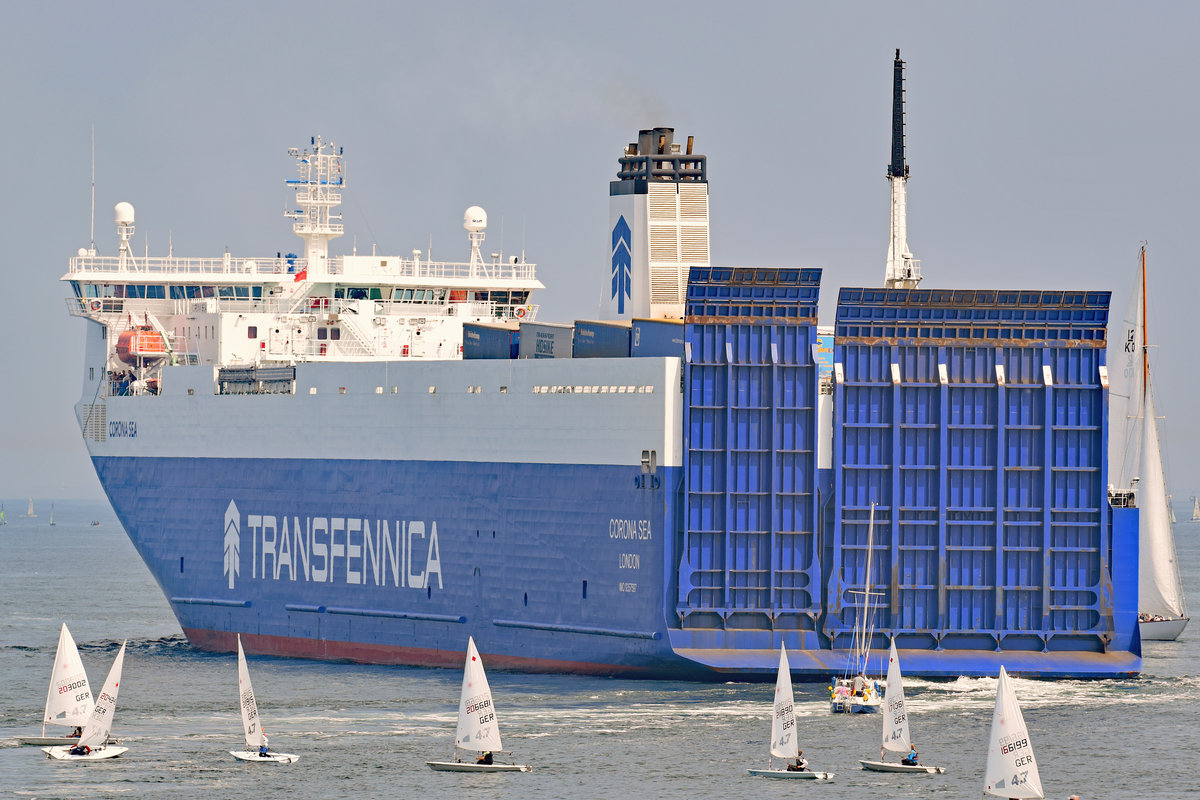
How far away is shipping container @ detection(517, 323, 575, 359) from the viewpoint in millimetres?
46938

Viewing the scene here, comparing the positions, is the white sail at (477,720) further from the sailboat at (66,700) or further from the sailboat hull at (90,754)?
the sailboat at (66,700)

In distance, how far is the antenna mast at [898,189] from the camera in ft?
181

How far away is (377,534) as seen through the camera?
4900 cm

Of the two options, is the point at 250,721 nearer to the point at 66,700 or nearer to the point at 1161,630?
the point at 66,700

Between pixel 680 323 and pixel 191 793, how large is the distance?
14.3 meters

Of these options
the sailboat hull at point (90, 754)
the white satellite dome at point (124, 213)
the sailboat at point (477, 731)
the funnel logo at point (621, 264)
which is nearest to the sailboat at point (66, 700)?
the sailboat hull at point (90, 754)

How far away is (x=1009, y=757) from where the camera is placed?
3381cm

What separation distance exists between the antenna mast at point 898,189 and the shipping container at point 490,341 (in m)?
11.6

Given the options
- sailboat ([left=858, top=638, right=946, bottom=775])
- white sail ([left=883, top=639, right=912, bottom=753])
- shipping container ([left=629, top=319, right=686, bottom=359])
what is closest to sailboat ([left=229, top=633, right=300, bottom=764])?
sailboat ([left=858, top=638, right=946, bottom=775])

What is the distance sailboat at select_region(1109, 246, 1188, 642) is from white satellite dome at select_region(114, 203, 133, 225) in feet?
91.1

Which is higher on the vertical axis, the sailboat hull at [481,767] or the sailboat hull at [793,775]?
the sailboat hull at [793,775]

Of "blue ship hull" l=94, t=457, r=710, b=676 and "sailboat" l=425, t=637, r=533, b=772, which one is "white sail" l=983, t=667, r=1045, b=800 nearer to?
"sailboat" l=425, t=637, r=533, b=772

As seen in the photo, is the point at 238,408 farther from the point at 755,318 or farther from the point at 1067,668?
the point at 1067,668

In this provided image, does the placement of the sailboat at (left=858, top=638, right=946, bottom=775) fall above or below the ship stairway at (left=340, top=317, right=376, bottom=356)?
below
